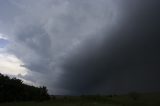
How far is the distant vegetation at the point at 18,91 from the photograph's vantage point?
4949 centimetres

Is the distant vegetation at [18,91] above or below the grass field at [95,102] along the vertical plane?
above

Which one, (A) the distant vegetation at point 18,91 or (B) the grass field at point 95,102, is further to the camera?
(A) the distant vegetation at point 18,91

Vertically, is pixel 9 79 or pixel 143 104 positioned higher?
pixel 9 79

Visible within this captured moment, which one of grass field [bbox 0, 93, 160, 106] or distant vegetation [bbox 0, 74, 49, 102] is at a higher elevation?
distant vegetation [bbox 0, 74, 49, 102]

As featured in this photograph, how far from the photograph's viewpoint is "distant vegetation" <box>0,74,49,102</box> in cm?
4949

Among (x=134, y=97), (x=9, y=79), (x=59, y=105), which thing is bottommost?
(x=59, y=105)

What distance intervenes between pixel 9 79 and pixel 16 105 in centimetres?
1524

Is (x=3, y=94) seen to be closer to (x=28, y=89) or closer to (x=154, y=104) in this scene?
(x=28, y=89)

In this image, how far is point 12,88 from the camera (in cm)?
5125

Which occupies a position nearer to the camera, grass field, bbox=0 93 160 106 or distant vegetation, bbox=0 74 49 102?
grass field, bbox=0 93 160 106

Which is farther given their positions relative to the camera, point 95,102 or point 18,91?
point 18,91

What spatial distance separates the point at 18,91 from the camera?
51656mm

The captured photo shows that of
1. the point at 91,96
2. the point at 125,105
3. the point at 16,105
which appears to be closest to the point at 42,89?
the point at 91,96

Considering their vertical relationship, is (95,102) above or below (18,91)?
below
